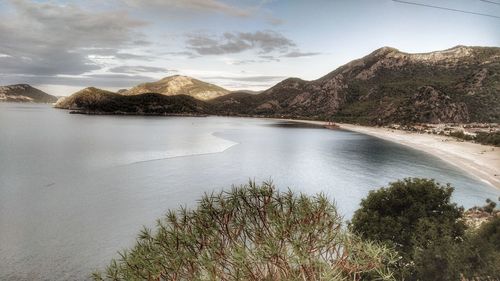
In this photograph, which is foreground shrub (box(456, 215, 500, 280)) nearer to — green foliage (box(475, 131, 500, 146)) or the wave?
the wave

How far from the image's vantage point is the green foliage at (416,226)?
21.0m

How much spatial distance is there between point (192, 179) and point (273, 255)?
178ft

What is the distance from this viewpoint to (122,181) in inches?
2547

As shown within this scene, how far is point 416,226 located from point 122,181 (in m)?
51.4

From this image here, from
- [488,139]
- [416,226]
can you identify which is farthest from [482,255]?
[488,139]

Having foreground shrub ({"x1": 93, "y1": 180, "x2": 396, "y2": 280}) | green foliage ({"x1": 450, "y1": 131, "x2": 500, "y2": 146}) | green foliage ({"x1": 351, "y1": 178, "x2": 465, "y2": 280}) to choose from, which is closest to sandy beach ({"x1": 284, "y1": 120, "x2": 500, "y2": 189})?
green foliage ({"x1": 450, "y1": 131, "x2": 500, "y2": 146})

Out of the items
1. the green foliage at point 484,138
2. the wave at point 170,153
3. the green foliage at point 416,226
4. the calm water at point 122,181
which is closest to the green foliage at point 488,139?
the green foliage at point 484,138

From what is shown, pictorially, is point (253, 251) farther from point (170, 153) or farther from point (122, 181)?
point (170, 153)

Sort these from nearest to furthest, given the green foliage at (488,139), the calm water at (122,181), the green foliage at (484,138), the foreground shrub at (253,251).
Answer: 1. the foreground shrub at (253,251)
2. the calm water at (122,181)
3. the green foliage at (488,139)
4. the green foliage at (484,138)

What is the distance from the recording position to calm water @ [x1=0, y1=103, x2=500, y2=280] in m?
34.5

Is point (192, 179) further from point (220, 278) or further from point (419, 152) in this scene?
point (419, 152)

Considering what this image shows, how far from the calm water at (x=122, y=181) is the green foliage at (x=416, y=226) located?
61.6ft

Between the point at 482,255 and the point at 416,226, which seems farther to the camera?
the point at 416,226

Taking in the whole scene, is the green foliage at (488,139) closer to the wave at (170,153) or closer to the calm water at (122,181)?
the calm water at (122,181)
